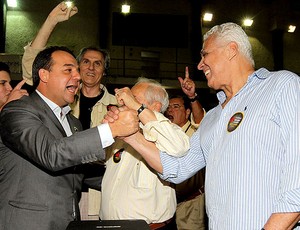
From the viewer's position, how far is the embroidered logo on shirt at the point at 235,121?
1682 millimetres

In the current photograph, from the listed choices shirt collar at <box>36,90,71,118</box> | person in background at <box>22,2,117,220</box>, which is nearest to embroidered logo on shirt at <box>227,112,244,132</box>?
shirt collar at <box>36,90,71,118</box>

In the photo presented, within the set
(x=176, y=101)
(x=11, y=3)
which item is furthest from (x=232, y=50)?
(x=11, y=3)

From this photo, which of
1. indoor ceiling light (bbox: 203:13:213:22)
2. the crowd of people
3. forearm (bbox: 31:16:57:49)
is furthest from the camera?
indoor ceiling light (bbox: 203:13:213:22)

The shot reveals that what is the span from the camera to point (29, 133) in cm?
174

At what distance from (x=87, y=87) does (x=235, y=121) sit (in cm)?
199

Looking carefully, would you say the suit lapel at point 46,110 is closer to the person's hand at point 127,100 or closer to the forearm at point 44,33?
the person's hand at point 127,100

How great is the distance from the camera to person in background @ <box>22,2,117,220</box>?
2844mm

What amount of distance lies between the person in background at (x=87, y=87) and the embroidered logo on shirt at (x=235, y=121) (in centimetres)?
120

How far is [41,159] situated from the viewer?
66.9 inches

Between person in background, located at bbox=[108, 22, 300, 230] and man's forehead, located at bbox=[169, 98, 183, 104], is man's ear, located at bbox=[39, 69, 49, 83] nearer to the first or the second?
person in background, located at bbox=[108, 22, 300, 230]

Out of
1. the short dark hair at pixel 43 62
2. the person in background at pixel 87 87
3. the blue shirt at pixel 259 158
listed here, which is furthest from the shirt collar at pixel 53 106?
the blue shirt at pixel 259 158

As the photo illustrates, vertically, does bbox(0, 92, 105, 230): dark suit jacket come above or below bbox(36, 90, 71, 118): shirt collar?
below

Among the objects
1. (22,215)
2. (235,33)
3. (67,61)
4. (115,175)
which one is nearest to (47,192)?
(22,215)

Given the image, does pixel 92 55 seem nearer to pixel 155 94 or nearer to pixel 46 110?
pixel 155 94
